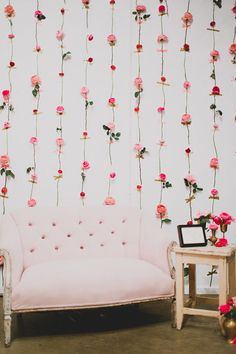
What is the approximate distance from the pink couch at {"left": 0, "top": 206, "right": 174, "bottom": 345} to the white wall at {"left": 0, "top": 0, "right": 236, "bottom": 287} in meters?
0.47

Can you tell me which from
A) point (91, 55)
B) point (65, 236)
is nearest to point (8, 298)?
point (65, 236)

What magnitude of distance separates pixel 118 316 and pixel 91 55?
228cm

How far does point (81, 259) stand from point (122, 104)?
151 cm

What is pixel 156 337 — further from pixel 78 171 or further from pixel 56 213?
pixel 78 171

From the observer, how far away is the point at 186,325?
300cm

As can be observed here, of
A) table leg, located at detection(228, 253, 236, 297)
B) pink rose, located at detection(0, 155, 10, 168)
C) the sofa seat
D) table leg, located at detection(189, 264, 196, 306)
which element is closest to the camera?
the sofa seat

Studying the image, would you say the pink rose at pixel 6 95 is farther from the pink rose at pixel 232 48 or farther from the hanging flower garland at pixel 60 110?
the pink rose at pixel 232 48

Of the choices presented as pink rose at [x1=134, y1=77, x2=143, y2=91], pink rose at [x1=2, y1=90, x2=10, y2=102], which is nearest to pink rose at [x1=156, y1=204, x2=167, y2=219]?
pink rose at [x1=134, y1=77, x2=143, y2=91]

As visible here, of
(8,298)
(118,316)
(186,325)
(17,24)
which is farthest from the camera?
(17,24)

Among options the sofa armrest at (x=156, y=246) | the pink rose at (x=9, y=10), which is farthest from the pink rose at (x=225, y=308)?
the pink rose at (x=9, y=10)

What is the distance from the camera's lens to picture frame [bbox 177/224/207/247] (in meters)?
3.09

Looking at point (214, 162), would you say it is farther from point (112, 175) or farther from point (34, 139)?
point (34, 139)

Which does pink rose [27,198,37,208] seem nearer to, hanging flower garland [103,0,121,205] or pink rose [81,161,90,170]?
pink rose [81,161,90,170]

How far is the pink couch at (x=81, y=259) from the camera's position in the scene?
8.73ft
